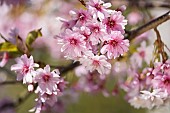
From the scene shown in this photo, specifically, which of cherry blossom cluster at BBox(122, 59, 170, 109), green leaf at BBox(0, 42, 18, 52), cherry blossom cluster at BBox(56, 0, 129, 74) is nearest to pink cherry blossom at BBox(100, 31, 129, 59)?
cherry blossom cluster at BBox(56, 0, 129, 74)

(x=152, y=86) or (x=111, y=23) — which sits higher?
(x=111, y=23)

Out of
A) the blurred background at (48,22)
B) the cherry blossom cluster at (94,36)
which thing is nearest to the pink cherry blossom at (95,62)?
the cherry blossom cluster at (94,36)

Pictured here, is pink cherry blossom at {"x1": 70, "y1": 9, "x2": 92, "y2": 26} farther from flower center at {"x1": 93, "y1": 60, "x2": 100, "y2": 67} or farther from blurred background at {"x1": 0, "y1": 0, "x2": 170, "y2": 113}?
blurred background at {"x1": 0, "y1": 0, "x2": 170, "y2": 113}

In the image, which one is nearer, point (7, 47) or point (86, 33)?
point (86, 33)

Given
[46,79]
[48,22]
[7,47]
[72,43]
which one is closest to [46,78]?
[46,79]

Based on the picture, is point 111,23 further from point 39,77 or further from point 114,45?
point 39,77
